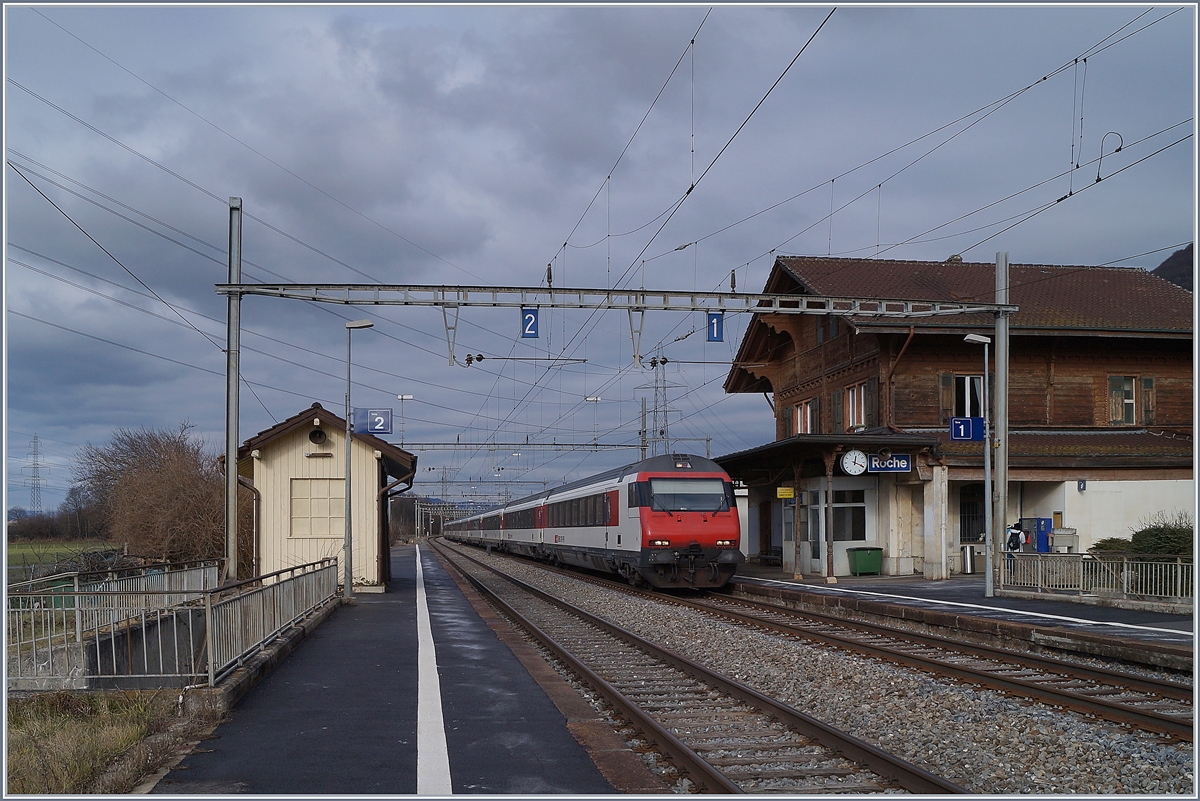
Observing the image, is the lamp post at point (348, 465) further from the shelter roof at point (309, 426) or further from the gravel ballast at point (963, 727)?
the gravel ballast at point (963, 727)

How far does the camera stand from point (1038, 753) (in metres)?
8.06

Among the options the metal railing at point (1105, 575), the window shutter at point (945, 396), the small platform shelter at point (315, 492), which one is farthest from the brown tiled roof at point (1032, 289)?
the small platform shelter at point (315, 492)

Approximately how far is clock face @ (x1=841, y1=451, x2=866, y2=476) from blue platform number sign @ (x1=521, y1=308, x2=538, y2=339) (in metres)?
10.5

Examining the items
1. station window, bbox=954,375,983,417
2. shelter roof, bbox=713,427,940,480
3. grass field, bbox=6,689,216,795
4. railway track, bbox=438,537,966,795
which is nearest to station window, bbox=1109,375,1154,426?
station window, bbox=954,375,983,417

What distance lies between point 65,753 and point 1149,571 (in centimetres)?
1788

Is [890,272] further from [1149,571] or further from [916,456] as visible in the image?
[1149,571]

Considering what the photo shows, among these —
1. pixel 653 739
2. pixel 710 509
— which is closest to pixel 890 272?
pixel 710 509

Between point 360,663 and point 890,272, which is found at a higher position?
point 890,272

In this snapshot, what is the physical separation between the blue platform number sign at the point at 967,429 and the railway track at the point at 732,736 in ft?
37.3

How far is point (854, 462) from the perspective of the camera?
2733cm

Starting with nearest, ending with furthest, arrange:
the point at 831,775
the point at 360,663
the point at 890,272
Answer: the point at 831,775 < the point at 360,663 < the point at 890,272

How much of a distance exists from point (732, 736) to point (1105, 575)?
558 inches

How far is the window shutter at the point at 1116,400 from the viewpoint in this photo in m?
31.5

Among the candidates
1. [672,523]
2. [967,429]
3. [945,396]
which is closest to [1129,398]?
[945,396]
